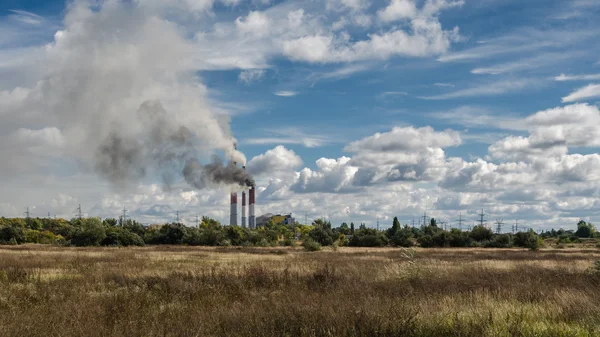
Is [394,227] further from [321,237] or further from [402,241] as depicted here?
[402,241]

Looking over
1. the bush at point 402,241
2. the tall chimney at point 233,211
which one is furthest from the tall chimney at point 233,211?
the bush at point 402,241

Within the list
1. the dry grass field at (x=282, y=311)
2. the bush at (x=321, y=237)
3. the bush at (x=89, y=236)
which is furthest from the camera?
the bush at (x=321, y=237)

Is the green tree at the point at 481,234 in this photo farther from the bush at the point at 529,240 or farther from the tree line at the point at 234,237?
the bush at the point at 529,240

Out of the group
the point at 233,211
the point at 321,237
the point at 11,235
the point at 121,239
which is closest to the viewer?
the point at 121,239

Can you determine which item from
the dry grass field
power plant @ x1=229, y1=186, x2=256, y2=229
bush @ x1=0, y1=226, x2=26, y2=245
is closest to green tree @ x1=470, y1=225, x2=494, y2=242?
power plant @ x1=229, y1=186, x2=256, y2=229

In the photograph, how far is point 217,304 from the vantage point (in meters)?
14.6

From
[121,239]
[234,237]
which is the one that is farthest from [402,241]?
[121,239]

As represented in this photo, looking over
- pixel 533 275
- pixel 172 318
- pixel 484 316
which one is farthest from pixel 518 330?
pixel 533 275

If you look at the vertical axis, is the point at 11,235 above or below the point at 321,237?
above

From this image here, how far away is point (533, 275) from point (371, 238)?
78.2 meters

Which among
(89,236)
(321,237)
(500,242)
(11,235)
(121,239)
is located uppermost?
(89,236)

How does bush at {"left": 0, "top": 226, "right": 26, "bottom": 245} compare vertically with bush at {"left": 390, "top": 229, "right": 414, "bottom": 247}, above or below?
above

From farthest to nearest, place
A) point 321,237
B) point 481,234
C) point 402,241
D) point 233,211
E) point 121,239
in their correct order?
1. point 233,211
2. point 481,234
3. point 321,237
4. point 402,241
5. point 121,239

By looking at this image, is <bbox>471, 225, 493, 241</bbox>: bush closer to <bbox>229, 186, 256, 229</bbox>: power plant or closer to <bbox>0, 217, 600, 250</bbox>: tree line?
<bbox>0, 217, 600, 250</bbox>: tree line
